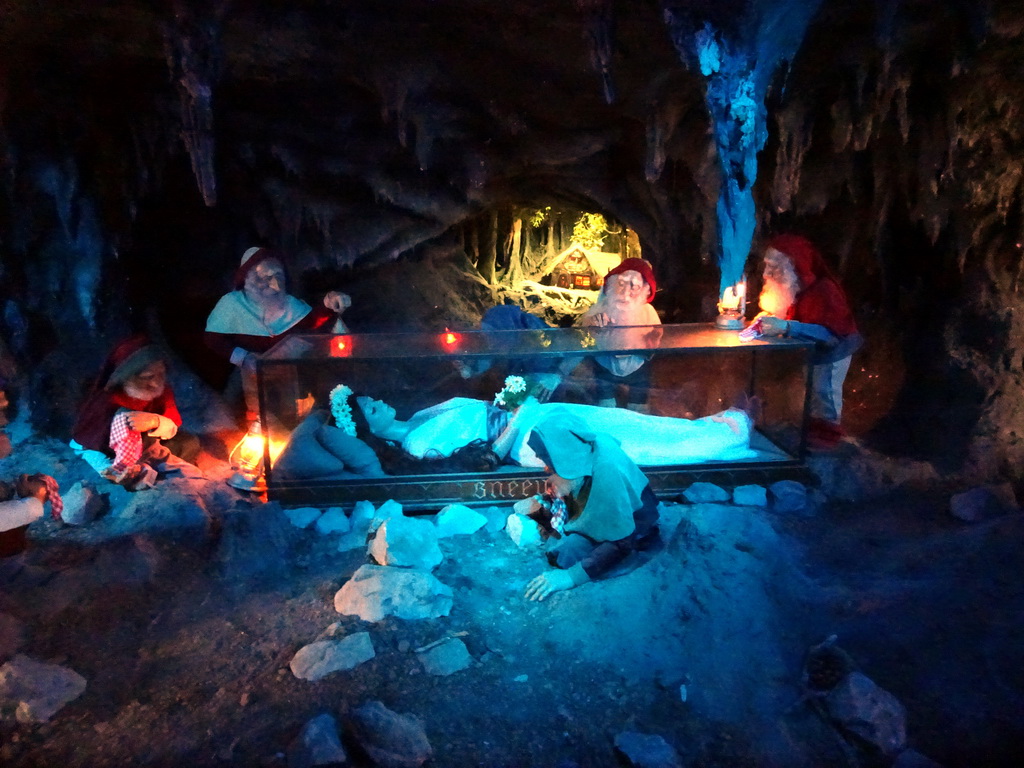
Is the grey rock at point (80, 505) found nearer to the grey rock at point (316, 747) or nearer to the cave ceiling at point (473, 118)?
the cave ceiling at point (473, 118)

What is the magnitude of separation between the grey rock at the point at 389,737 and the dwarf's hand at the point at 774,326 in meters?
3.68

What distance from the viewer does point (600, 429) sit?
455cm

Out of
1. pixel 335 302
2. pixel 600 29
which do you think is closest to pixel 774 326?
pixel 600 29

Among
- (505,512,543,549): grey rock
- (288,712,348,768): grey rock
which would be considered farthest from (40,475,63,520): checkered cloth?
(505,512,543,549): grey rock

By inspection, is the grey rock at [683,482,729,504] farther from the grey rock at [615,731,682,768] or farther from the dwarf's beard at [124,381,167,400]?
the dwarf's beard at [124,381,167,400]

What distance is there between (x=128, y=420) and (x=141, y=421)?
78 millimetres

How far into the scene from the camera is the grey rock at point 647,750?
2453mm

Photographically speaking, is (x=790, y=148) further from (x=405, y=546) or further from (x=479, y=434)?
(x=405, y=546)

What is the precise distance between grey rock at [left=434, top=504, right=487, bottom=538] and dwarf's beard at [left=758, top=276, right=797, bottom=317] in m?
2.84

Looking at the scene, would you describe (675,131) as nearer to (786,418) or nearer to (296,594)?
(786,418)

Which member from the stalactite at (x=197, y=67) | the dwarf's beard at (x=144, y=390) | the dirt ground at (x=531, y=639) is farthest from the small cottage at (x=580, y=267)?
the dwarf's beard at (x=144, y=390)

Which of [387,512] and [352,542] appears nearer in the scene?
[352,542]

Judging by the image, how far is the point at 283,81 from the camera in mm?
5297

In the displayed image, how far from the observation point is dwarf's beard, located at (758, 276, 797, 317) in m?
5.20
